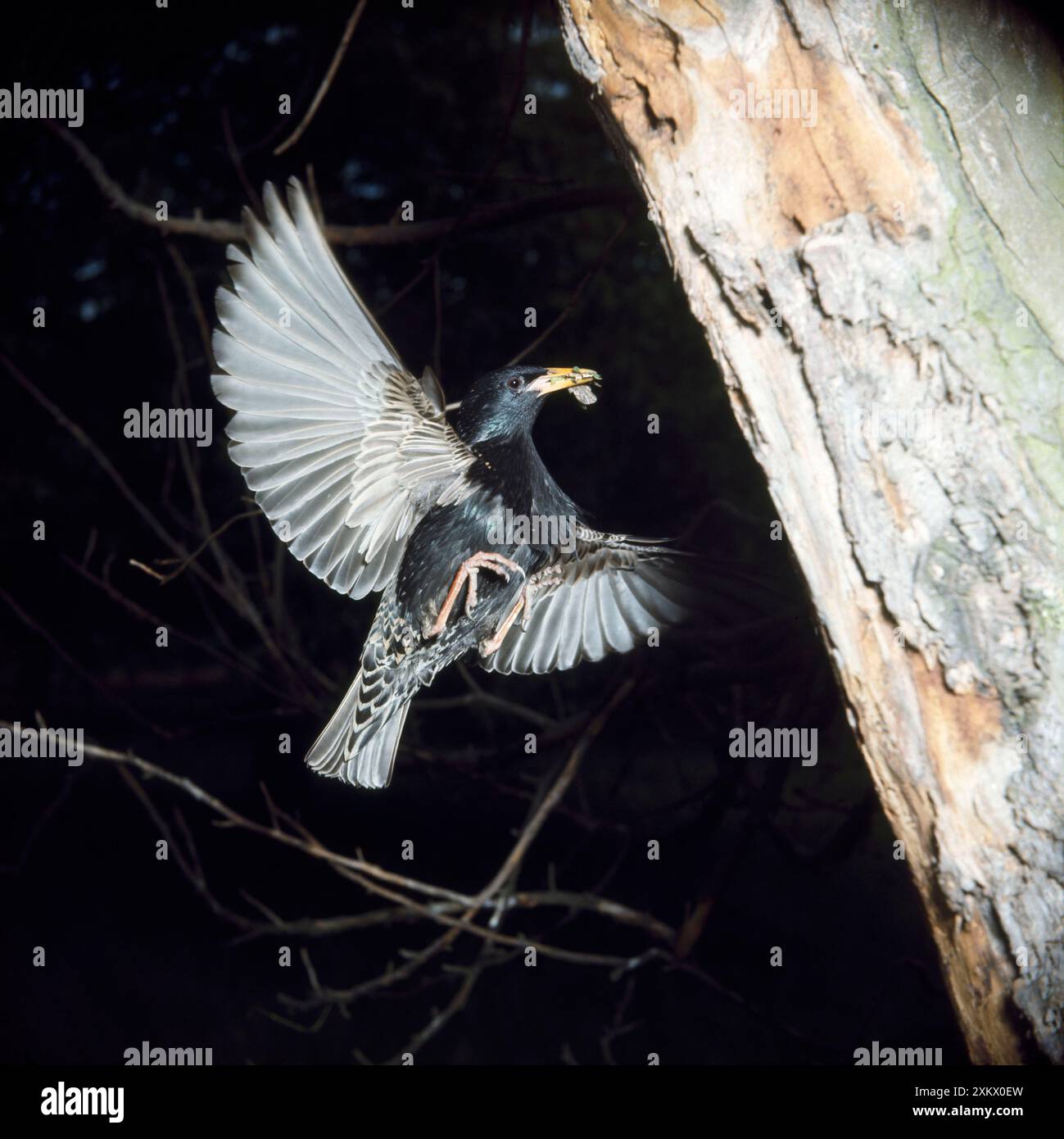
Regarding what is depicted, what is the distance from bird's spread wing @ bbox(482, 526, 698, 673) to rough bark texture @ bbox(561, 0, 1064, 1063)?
0.85 feet

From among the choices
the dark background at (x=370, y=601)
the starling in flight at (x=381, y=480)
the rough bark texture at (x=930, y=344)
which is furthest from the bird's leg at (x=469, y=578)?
the dark background at (x=370, y=601)

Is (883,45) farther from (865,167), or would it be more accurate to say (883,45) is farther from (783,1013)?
(783,1013)

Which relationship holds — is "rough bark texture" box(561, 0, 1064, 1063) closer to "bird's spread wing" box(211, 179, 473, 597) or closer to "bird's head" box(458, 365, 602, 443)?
"bird's head" box(458, 365, 602, 443)

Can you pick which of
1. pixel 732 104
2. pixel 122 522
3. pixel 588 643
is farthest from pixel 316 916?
pixel 732 104

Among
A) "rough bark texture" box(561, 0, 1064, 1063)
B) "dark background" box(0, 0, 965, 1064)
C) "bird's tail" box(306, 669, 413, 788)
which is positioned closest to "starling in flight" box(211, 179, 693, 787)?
"bird's tail" box(306, 669, 413, 788)

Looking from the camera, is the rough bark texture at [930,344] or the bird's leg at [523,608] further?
the bird's leg at [523,608]

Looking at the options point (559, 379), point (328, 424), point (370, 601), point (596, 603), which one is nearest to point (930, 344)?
point (559, 379)

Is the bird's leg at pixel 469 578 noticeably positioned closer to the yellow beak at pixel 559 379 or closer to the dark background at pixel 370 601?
the yellow beak at pixel 559 379

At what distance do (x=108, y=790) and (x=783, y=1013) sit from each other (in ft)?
5.32

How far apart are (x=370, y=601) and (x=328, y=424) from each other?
844mm

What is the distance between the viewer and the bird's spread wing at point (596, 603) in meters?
1.00

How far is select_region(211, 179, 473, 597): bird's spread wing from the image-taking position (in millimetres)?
888

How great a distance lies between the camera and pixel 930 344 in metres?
0.76

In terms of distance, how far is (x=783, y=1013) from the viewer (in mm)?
1656
